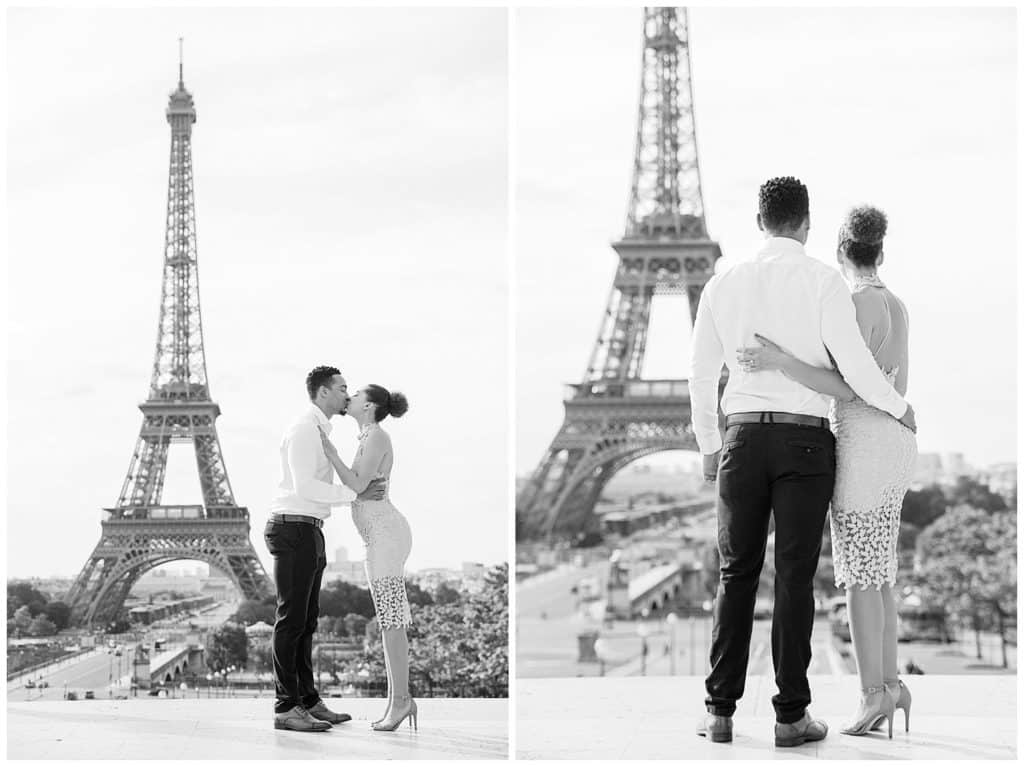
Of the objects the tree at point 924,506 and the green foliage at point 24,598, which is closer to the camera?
the green foliage at point 24,598

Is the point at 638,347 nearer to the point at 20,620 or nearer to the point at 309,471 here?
the point at 20,620

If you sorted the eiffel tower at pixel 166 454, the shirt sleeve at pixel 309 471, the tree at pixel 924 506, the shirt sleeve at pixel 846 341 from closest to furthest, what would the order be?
1. the shirt sleeve at pixel 846 341
2. the shirt sleeve at pixel 309 471
3. the eiffel tower at pixel 166 454
4. the tree at pixel 924 506

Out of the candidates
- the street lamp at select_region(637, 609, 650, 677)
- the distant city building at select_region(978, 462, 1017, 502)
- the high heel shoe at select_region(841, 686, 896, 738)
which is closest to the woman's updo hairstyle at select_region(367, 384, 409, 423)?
the high heel shoe at select_region(841, 686, 896, 738)

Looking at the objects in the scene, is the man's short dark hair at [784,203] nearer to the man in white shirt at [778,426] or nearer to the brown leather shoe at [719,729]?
the man in white shirt at [778,426]

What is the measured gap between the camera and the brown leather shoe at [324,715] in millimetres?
3535

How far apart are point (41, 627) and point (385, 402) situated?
2814 millimetres

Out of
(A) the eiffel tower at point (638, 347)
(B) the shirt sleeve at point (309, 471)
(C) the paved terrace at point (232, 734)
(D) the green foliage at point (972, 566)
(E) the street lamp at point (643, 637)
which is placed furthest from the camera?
(E) the street lamp at point (643, 637)

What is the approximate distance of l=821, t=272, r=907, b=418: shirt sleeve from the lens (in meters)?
2.60

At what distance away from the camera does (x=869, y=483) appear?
2.72 m

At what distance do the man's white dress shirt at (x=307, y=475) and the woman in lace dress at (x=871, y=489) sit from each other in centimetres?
125

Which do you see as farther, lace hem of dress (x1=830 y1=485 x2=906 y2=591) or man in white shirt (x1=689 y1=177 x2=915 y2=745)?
lace hem of dress (x1=830 y1=485 x2=906 y2=591)

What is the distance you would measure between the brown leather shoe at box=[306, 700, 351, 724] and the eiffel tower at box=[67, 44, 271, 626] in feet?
5.66

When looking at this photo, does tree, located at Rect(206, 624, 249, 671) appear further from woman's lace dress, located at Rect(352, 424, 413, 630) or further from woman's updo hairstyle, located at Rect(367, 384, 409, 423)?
woman's updo hairstyle, located at Rect(367, 384, 409, 423)

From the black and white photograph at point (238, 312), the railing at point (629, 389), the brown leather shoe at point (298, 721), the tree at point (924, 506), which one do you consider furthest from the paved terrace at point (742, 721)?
Result: the tree at point (924, 506)
